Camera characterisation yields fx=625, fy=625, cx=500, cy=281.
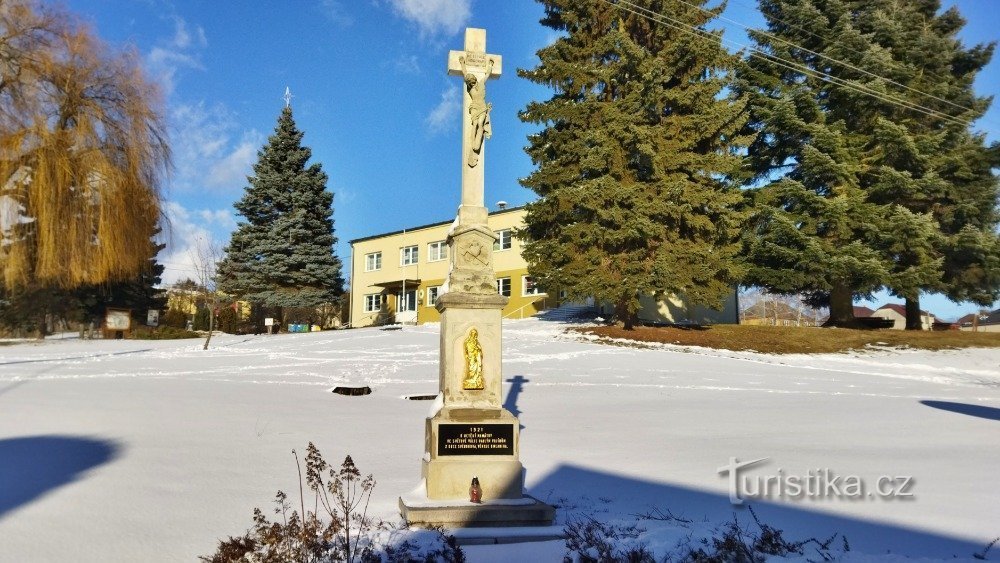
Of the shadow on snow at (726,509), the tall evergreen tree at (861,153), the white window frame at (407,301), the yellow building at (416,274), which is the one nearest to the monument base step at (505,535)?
the shadow on snow at (726,509)

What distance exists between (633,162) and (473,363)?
21.1m

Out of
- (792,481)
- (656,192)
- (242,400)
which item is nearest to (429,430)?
(792,481)

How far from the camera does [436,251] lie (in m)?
45.2

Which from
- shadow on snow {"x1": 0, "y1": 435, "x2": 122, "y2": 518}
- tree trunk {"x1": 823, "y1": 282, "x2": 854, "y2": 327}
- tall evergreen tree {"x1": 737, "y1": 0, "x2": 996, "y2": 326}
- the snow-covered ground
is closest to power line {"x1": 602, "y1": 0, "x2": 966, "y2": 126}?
tall evergreen tree {"x1": 737, "y1": 0, "x2": 996, "y2": 326}

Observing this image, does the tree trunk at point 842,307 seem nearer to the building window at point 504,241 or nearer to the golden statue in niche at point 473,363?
the building window at point 504,241

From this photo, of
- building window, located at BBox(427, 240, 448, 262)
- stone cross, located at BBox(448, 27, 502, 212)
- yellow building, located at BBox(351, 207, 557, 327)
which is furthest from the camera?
building window, located at BBox(427, 240, 448, 262)

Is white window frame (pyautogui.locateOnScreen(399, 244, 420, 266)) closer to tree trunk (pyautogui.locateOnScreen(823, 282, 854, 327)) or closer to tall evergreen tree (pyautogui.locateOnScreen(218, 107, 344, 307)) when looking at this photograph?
tall evergreen tree (pyautogui.locateOnScreen(218, 107, 344, 307))

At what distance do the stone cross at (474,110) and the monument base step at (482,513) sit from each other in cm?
350

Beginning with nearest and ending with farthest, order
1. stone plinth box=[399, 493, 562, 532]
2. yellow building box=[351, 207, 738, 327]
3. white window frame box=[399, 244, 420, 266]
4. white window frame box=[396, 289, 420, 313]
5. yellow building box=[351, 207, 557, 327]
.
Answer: stone plinth box=[399, 493, 562, 532], yellow building box=[351, 207, 738, 327], yellow building box=[351, 207, 557, 327], white window frame box=[396, 289, 420, 313], white window frame box=[399, 244, 420, 266]

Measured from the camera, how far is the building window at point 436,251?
44.7 meters

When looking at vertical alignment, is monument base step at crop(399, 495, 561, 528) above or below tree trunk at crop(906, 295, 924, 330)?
below

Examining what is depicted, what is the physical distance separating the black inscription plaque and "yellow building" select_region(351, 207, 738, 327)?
26.7m

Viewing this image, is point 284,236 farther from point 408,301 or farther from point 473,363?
point 473,363

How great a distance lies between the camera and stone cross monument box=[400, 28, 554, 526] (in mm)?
6051
